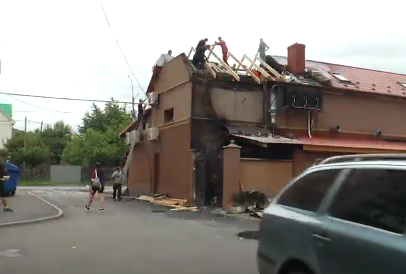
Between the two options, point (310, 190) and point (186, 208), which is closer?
point (310, 190)

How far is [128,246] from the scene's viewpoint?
964 cm

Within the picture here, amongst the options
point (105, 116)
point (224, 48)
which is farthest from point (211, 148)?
point (105, 116)

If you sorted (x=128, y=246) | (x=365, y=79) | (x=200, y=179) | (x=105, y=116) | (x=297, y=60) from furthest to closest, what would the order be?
(x=105, y=116)
(x=365, y=79)
(x=297, y=60)
(x=200, y=179)
(x=128, y=246)

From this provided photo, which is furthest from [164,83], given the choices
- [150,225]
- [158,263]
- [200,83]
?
[158,263]

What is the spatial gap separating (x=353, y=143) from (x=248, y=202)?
7.73 metres

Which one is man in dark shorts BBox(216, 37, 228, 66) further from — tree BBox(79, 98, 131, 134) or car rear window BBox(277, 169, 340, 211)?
tree BBox(79, 98, 131, 134)

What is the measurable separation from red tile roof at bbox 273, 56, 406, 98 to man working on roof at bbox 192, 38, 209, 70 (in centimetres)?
515

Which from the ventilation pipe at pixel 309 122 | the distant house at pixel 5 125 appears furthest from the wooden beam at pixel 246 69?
the distant house at pixel 5 125

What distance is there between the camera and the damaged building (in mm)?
19672

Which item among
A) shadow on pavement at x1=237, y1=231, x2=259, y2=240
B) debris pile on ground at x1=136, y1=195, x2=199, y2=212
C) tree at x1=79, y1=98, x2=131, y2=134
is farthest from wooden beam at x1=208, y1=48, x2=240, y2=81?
tree at x1=79, y1=98, x2=131, y2=134

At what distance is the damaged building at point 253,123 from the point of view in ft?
64.5

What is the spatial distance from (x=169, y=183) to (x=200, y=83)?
5.04 meters

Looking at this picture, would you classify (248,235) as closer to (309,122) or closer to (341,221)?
(341,221)

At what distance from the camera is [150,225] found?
521 inches
